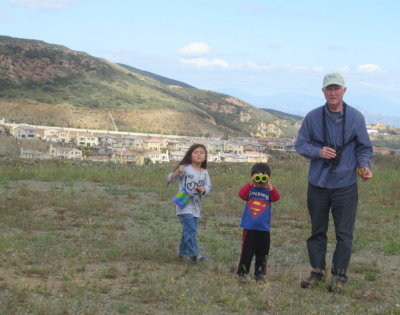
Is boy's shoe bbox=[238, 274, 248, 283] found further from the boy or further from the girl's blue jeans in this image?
the girl's blue jeans

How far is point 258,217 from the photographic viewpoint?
5699 mm

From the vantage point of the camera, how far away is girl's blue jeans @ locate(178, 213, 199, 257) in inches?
259

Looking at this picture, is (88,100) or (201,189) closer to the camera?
(201,189)

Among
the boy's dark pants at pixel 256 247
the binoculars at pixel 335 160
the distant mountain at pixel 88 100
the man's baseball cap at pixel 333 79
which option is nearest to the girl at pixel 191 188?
the boy's dark pants at pixel 256 247

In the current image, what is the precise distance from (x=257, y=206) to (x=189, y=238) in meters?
1.25

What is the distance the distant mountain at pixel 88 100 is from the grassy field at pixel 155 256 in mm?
55082

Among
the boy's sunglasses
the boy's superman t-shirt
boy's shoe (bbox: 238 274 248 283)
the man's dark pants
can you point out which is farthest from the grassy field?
the boy's sunglasses

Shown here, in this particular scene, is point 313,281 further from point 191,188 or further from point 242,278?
point 191,188

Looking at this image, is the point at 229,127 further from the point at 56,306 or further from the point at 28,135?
the point at 56,306

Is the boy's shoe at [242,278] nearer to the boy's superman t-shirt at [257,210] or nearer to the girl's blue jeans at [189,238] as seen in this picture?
the boy's superman t-shirt at [257,210]

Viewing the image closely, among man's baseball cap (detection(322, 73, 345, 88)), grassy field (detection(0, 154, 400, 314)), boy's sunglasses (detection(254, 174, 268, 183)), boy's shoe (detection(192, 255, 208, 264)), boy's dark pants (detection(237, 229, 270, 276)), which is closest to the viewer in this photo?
grassy field (detection(0, 154, 400, 314))

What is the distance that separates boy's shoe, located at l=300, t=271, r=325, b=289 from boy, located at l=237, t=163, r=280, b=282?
0.52 m

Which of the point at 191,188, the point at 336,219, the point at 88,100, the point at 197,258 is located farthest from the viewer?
the point at 88,100

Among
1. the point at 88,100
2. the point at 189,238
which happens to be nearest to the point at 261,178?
the point at 189,238
